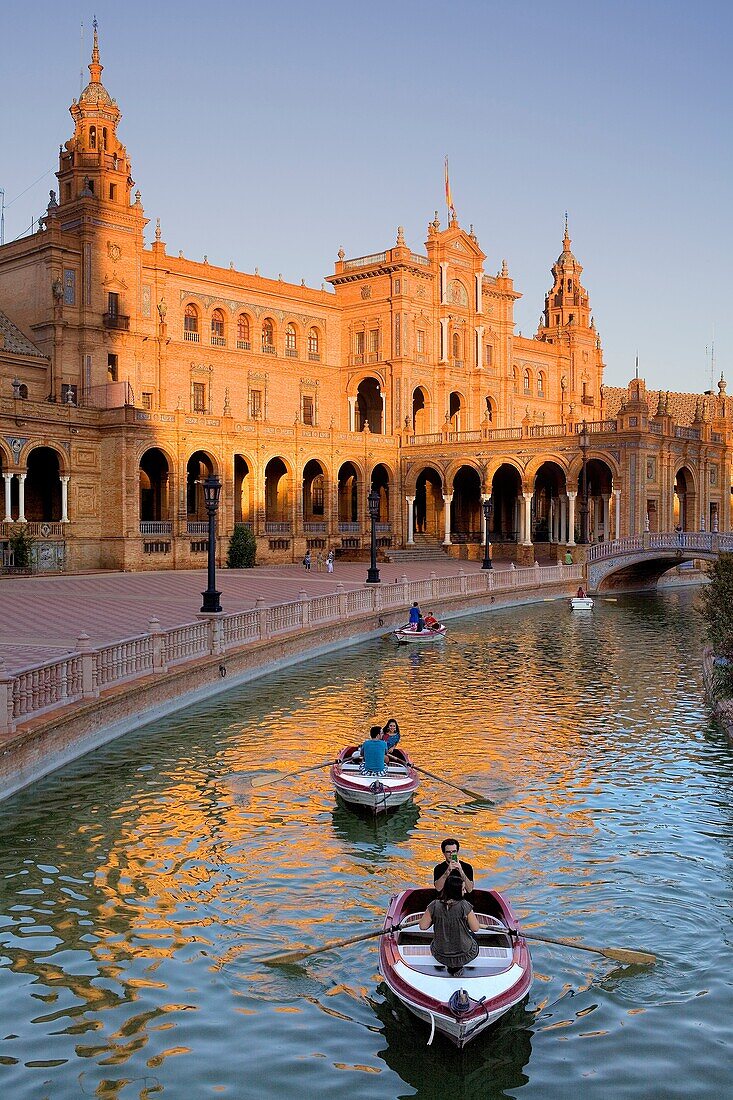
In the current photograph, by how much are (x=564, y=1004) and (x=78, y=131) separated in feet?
168

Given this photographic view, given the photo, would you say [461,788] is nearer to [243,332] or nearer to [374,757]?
[374,757]

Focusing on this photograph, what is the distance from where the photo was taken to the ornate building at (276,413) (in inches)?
1748

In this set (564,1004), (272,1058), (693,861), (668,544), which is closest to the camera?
(272,1058)

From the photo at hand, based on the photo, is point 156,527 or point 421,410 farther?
point 421,410

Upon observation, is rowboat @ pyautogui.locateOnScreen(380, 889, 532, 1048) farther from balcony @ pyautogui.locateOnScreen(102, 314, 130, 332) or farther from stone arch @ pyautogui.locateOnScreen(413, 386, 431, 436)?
stone arch @ pyautogui.locateOnScreen(413, 386, 431, 436)

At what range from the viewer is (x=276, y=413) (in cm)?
6112

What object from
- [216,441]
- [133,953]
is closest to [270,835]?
[133,953]

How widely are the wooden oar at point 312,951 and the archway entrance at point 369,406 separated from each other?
2303 inches

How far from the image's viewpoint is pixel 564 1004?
815 centimetres

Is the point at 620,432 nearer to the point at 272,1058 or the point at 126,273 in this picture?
the point at 126,273

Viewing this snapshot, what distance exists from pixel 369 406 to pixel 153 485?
20.9 m

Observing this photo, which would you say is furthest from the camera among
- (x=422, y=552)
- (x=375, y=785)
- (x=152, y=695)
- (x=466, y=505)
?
(x=466, y=505)

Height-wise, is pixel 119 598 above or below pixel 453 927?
above

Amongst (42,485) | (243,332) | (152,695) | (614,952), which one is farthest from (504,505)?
(614,952)
